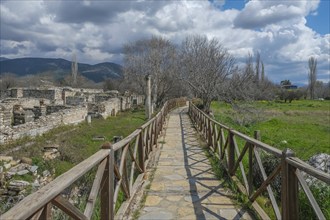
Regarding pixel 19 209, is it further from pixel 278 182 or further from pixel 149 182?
pixel 278 182

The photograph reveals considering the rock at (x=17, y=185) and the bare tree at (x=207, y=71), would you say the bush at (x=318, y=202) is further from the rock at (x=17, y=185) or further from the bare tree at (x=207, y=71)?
the bare tree at (x=207, y=71)

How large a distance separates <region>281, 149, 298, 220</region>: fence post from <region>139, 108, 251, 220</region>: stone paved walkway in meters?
1.41


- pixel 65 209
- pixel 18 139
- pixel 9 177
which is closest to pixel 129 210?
pixel 65 209

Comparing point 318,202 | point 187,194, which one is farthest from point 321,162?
point 187,194

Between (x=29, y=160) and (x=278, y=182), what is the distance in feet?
24.3

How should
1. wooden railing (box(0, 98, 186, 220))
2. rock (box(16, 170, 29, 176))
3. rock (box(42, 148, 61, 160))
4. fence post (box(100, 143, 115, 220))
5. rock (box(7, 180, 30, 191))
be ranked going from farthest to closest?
1. rock (box(42, 148, 61, 160))
2. rock (box(16, 170, 29, 176))
3. rock (box(7, 180, 30, 191))
4. fence post (box(100, 143, 115, 220))
5. wooden railing (box(0, 98, 186, 220))

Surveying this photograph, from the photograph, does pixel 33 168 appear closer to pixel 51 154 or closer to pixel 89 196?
pixel 51 154

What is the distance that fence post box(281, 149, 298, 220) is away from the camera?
350 cm

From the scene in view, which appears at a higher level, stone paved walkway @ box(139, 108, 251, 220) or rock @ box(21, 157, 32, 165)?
stone paved walkway @ box(139, 108, 251, 220)

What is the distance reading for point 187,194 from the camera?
6.13 m

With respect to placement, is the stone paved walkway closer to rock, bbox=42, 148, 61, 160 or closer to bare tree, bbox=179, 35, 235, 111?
rock, bbox=42, 148, 61, 160

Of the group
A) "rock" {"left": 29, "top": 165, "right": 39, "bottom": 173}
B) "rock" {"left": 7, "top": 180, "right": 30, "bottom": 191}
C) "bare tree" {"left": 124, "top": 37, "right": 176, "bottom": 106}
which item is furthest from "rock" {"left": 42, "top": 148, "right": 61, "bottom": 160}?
"bare tree" {"left": 124, "top": 37, "right": 176, "bottom": 106}

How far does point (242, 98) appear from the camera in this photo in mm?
25312

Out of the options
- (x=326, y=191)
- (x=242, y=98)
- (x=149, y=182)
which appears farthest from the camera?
(x=242, y=98)
